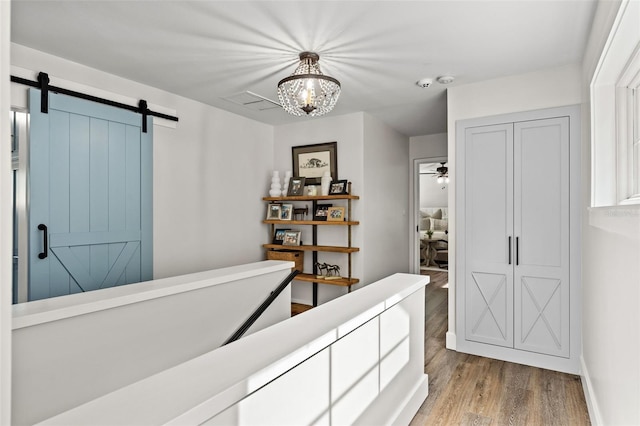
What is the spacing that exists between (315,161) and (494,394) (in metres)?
3.10

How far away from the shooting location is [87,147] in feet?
9.75

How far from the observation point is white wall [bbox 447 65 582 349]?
9.71 feet

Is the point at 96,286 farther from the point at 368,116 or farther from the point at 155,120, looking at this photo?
the point at 368,116

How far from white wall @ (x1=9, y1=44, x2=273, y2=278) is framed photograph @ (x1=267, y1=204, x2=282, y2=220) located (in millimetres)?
108

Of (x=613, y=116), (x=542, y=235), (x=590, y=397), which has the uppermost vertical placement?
(x=613, y=116)

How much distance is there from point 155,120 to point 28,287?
5.70ft

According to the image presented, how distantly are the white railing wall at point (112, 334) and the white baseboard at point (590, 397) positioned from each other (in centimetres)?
224

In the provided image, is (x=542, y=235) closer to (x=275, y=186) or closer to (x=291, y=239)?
(x=291, y=239)

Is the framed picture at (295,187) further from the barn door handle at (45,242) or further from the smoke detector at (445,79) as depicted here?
the barn door handle at (45,242)

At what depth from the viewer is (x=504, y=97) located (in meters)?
3.20

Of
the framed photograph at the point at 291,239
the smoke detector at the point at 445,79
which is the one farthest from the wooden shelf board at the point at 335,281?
the smoke detector at the point at 445,79

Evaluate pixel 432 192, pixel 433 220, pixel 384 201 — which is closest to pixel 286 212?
pixel 384 201

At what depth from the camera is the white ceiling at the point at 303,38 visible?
2.15m
